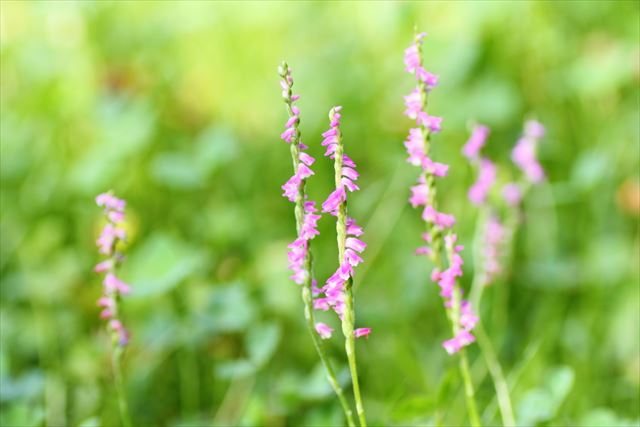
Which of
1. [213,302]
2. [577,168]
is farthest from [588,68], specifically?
[213,302]

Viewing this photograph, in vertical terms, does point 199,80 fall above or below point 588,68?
above

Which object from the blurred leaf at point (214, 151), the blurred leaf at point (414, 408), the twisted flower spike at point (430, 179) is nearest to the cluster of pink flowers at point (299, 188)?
the twisted flower spike at point (430, 179)

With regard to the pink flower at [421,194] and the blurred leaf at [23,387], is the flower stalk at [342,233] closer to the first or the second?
the pink flower at [421,194]

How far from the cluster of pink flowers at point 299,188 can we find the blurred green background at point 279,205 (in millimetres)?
313

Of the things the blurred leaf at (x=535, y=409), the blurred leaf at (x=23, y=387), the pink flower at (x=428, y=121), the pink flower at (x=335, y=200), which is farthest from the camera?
the blurred leaf at (x=23, y=387)

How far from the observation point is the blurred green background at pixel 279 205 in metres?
1.54

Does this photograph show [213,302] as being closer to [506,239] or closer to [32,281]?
[32,281]

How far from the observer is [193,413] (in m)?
1.55

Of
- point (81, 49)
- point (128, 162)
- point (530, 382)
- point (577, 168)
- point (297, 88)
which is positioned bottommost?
point (530, 382)

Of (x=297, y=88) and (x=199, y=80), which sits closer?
(x=297, y=88)

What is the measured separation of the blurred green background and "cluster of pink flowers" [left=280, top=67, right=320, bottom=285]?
1.03 feet

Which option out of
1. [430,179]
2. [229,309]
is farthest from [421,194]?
[229,309]

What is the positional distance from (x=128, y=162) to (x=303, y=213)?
4.36ft

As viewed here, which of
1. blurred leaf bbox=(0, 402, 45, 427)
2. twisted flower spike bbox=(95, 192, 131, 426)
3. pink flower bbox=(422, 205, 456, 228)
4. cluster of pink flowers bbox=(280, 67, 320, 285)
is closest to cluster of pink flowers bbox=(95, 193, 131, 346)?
twisted flower spike bbox=(95, 192, 131, 426)
